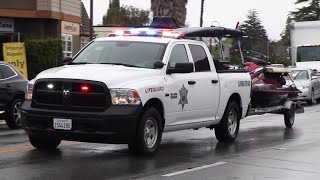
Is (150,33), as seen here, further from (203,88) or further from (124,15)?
(124,15)

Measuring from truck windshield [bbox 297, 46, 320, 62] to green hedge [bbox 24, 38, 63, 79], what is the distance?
47.5 ft

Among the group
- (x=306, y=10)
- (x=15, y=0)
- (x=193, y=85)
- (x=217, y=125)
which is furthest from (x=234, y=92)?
(x=306, y=10)

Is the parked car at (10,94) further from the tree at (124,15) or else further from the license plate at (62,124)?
the tree at (124,15)

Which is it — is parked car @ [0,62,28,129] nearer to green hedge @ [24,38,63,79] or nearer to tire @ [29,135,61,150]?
tire @ [29,135,61,150]

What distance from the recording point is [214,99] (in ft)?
36.8

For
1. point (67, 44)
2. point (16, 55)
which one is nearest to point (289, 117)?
point (16, 55)

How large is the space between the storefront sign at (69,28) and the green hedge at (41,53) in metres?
3.25

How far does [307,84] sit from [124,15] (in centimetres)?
4511


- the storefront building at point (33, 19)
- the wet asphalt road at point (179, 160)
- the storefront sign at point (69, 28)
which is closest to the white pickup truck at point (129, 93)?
the wet asphalt road at point (179, 160)

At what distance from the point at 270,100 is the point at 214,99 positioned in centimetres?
406

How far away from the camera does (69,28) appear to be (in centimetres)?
3162

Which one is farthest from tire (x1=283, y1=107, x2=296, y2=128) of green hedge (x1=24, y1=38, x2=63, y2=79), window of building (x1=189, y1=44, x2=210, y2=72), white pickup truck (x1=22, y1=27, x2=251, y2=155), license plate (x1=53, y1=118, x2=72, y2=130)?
green hedge (x1=24, y1=38, x2=63, y2=79)

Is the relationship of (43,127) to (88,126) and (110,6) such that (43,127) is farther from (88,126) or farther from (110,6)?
(110,6)

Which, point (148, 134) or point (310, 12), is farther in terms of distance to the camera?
point (310, 12)
